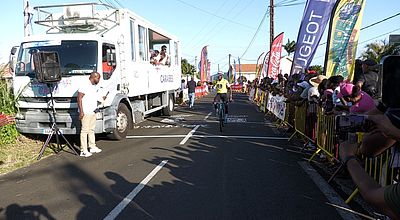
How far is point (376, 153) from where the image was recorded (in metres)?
2.54

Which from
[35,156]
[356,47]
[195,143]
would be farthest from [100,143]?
[356,47]

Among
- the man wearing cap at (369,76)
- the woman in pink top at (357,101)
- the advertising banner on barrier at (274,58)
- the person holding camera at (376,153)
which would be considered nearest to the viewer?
the person holding camera at (376,153)

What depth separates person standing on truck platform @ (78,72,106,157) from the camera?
831 cm

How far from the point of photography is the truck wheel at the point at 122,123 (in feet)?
33.6

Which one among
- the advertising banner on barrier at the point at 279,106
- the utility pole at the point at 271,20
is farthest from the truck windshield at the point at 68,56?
the utility pole at the point at 271,20

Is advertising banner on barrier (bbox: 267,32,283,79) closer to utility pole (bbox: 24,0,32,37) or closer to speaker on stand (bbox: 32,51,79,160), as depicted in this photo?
utility pole (bbox: 24,0,32,37)

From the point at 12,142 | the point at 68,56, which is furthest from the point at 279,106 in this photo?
the point at 12,142

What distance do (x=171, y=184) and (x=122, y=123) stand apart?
4.80 metres

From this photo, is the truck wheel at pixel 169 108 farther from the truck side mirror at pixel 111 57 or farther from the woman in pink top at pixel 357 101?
the woman in pink top at pixel 357 101

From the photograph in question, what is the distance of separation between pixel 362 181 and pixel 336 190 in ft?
12.3

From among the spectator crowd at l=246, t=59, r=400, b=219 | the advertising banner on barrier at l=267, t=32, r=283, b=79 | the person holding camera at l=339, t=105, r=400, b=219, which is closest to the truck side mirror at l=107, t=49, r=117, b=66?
the spectator crowd at l=246, t=59, r=400, b=219

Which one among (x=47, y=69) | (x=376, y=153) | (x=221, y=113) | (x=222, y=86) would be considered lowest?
(x=221, y=113)

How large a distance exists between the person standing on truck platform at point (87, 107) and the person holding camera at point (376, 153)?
6887mm

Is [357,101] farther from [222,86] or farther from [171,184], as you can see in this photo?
[222,86]
